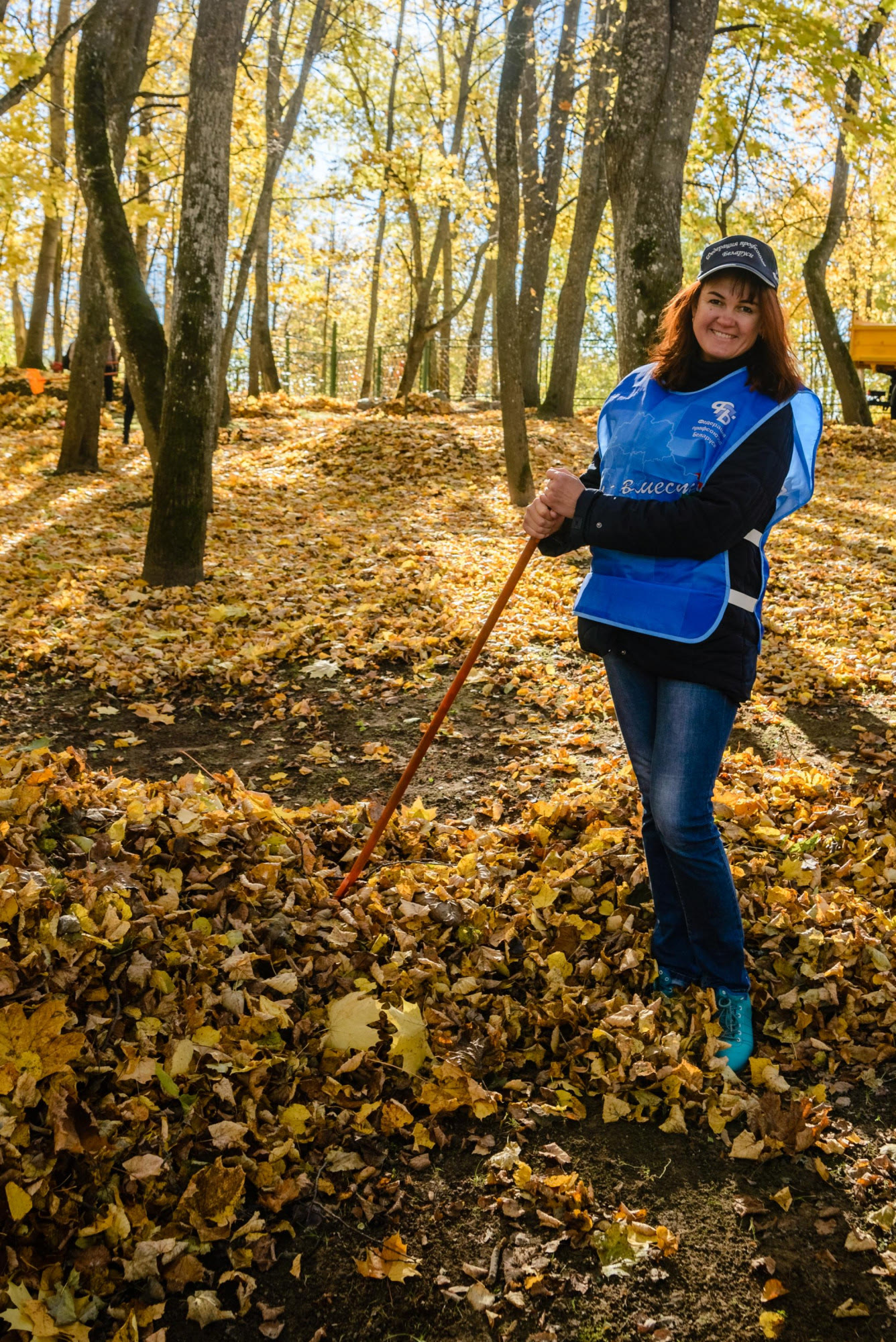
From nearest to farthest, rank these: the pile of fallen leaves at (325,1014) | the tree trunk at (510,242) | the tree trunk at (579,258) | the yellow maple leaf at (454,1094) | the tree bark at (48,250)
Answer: the pile of fallen leaves at (325,1014) < the yellow maple leaf at (454,1094) < the tree trunk at (510,242) < the tree trunk at (579,258) < the tree bark at (48,250)

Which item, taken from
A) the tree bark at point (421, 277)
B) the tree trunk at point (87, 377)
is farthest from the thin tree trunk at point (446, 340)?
the tree trunk at point (87, 377)

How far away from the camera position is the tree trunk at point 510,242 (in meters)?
8.31

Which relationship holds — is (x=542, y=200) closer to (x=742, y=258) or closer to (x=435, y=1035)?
(x=742, y=258)

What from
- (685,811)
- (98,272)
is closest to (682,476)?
(685,811)

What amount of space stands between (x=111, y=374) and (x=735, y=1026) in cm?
1613

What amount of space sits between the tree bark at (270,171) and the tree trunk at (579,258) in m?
4.55

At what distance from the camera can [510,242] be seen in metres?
8.66

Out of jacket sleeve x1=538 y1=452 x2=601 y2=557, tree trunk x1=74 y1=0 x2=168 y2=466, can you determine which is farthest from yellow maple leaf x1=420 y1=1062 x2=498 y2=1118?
tree trunk x1=74 y1=0 x2=168 y2=466

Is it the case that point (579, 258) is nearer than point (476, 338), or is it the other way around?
point (579, 258)

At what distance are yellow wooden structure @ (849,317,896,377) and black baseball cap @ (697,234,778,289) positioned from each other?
16.4 meters

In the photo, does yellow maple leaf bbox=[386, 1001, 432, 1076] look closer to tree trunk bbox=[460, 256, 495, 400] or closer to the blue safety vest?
the blue safety vest

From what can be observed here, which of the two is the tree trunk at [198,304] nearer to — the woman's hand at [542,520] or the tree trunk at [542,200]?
the woman's hand at [542,520]

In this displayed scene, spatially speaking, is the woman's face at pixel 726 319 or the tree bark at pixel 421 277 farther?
the tree bark at pixel 421 277

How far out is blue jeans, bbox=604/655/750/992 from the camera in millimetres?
2533
